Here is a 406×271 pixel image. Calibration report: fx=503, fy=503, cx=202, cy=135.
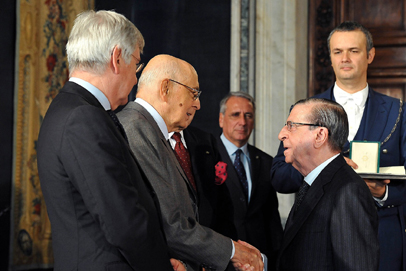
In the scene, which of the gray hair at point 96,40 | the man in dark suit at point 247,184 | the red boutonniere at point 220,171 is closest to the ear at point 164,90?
the gray hair at point 96,40

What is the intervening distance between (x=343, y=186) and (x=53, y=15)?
10.6 ft

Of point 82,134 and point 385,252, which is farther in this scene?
point 385,252

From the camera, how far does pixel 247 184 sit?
11.9 feet

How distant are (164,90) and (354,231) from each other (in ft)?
3.31

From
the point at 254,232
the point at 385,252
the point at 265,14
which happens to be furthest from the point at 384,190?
the point at 265,14

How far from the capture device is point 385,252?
277 cm

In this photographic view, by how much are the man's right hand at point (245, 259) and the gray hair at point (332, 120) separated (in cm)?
60

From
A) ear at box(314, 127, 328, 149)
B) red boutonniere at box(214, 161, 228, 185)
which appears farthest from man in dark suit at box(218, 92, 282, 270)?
ear at box(314, 127, 328, 149)

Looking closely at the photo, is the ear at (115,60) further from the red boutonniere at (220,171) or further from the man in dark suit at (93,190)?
the red boutonniere at (220,171)

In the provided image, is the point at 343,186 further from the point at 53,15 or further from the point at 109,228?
the point at 53,15

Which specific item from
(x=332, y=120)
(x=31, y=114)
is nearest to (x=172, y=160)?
(x=332, y=120)

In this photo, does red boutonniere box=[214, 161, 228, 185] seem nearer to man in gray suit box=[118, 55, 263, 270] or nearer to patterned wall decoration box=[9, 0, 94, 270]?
man in gray suit box=[118, 55, 263, 270]

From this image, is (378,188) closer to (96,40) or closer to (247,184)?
(247,184)

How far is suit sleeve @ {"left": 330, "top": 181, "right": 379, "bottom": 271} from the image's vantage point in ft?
6.37
